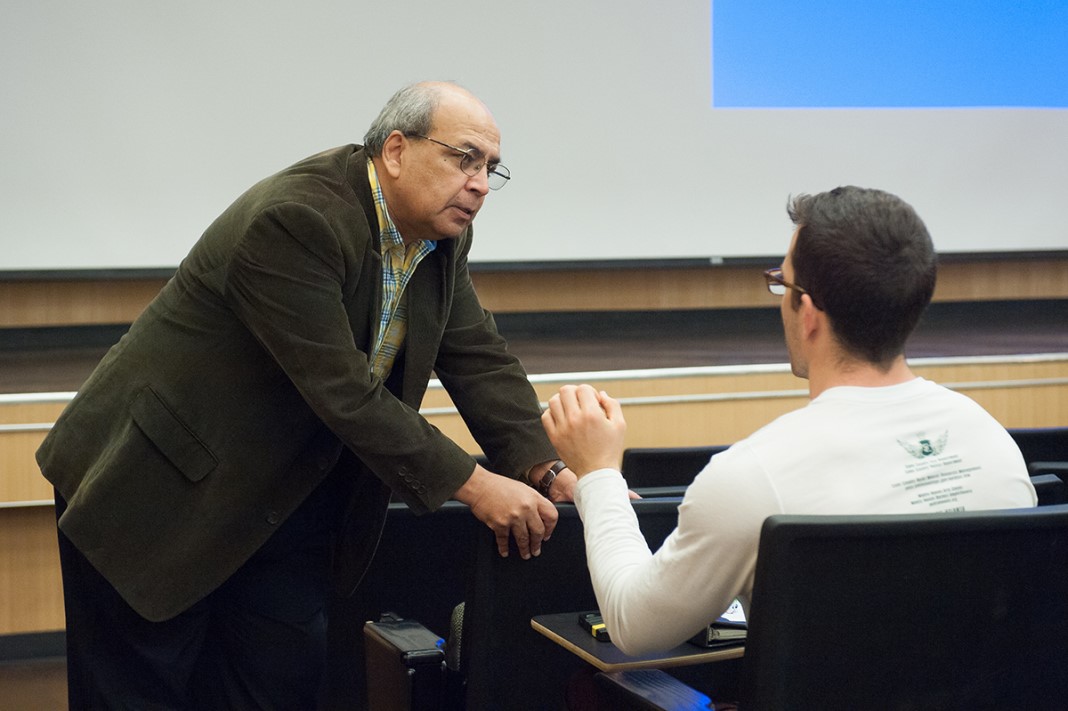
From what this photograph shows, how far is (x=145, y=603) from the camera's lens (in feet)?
6.27

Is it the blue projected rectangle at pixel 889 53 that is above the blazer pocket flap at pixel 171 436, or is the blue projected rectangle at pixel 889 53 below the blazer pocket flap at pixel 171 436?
above

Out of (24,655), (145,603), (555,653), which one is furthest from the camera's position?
(24,655)

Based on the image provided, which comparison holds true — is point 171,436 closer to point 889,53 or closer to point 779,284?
point 779,284

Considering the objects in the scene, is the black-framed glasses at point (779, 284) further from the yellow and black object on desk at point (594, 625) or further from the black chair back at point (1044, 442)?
the black chair back at point (1044, 442)

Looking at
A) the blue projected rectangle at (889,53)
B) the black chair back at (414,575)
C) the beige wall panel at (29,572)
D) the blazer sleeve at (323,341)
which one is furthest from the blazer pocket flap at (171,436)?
the blue projected rectangle at (889,53)

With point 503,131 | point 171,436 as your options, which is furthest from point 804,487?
point 503,131

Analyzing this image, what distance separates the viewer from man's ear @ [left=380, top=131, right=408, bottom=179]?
78.1 inches

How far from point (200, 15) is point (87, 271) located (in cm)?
88

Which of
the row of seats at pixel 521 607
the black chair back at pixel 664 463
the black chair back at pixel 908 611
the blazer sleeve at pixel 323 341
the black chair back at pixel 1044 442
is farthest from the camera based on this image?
the black chair back at pixel 1044 442

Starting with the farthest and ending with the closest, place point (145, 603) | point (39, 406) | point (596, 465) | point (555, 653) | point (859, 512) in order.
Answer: point (39, 406), point (145, 603), point (555, 653), point (596, 465), point (859, 512)

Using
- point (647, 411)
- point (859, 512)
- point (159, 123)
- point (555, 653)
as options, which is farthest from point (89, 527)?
point (647, 411)

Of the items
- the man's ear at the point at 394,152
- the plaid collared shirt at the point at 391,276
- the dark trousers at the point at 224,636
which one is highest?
the man's ear at the point at 394,152

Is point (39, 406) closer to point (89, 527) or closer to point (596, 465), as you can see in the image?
point (89, 527)

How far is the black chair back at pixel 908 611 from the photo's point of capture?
1.18 metres
